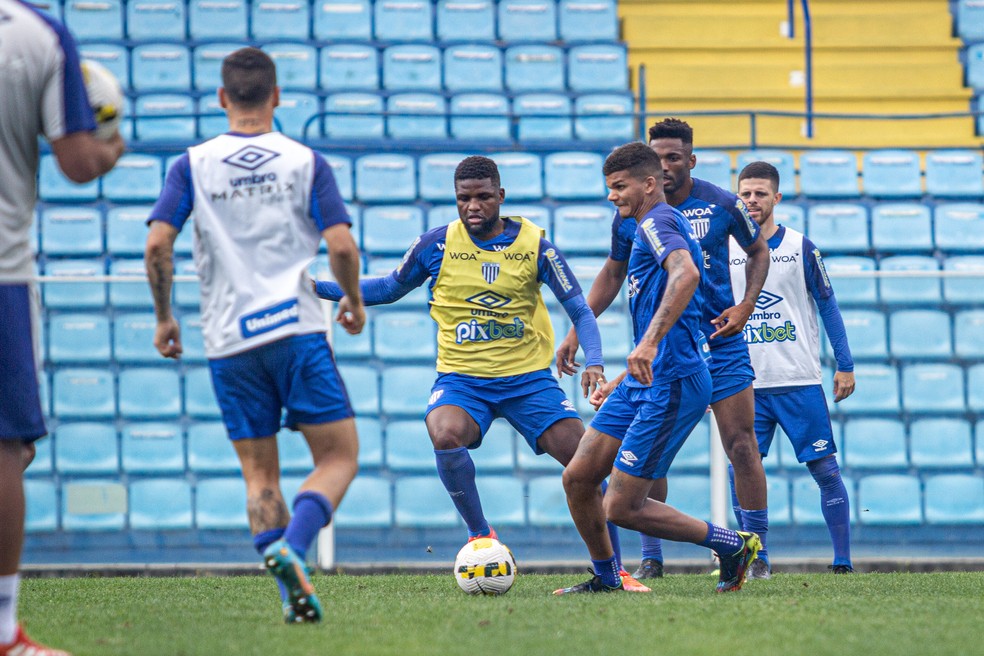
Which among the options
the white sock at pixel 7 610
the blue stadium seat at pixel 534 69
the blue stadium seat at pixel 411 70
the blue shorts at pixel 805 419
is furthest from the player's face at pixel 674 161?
the blue stadium seat at pixel 411 70

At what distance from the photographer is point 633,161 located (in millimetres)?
5348

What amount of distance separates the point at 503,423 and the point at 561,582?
7.02ft

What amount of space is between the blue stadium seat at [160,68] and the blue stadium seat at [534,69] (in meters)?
3.58

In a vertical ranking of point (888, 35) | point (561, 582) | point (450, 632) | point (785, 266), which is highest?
point (888, 35)

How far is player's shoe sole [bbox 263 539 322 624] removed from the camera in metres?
3.85

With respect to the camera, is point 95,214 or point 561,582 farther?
point 95,214

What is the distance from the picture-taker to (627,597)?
5.31 meters

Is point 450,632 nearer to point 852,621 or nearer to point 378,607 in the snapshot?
point 378,607

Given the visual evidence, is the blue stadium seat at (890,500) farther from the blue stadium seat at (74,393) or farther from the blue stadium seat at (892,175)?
the blue stadium seat at (74,393)

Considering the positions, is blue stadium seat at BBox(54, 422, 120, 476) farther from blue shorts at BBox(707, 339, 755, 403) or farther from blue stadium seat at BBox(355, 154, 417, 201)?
blue shorts at BBox(707, 339, 755, 403)

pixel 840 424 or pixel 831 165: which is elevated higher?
pixel 831 165

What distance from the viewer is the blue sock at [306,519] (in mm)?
4031

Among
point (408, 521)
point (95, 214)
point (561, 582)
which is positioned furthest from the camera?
point (95, 214)

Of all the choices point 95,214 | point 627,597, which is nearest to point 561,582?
point 627,597
